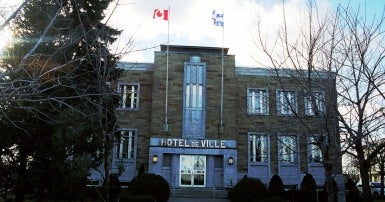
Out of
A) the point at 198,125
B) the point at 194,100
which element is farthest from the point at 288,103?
the point at 194,100

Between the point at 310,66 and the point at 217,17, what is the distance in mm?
16856

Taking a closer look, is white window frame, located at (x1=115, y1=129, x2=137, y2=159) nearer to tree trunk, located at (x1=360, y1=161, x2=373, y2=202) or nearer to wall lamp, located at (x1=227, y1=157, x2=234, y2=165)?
wall lamp, located at (x1=227, y1=157, x2=234, y2=165)

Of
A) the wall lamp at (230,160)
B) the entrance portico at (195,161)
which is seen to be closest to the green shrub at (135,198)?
the entrance portico at (195,161)

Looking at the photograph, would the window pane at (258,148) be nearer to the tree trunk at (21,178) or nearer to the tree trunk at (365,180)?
the tree trunk at (365,180)

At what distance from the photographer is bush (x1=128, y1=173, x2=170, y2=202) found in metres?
20.6

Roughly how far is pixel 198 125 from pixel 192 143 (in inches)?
54.0

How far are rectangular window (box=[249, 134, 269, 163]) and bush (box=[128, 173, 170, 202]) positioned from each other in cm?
1074

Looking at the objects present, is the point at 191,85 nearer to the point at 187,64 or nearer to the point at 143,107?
the point at 187,64

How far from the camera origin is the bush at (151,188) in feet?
67.6

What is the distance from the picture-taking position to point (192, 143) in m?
29.1

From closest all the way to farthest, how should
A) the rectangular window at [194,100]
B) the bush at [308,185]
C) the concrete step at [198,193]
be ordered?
the bush at [308,185] → the concrete step at [198,193] → the rectangular window at [194,100]

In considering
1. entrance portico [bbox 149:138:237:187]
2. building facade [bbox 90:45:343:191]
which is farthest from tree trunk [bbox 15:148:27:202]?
entrance portico [bbox 149:138:237:187]

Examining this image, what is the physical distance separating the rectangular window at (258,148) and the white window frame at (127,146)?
331 inches

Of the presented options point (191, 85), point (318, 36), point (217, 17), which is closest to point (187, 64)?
point (191, 85)
